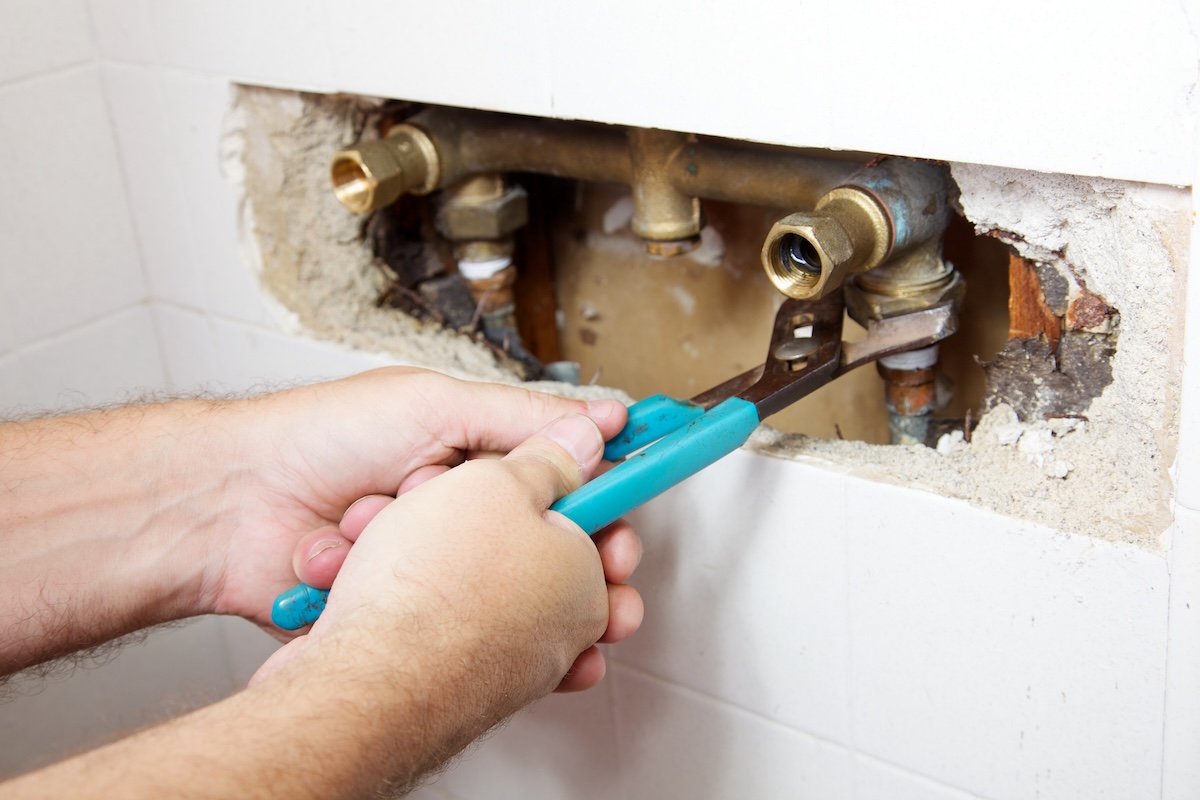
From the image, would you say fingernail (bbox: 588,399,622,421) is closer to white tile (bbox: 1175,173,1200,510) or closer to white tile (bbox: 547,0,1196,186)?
white tile (bbox: 547,0,1196,186)

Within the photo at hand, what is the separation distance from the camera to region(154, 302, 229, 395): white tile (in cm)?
104

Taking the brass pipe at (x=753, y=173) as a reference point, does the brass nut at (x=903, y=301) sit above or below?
below

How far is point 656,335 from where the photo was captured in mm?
1087

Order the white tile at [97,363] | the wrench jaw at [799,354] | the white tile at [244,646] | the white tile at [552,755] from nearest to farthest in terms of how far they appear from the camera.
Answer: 1. the wrench jaw at [799,354]
2. the white tile at [552,755]
3. the white tile at [97,363]
4. the white tile at [244,646]

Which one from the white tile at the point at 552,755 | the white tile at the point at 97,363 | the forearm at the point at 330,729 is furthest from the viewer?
the white tile at the point at 97,363

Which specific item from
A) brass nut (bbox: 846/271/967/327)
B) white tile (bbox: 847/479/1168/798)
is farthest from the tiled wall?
brass nut (bbox: 846/271/967/327)

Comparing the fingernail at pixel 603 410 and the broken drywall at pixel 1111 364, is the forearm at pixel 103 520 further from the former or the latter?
the broken drywall at pixel 1111 364

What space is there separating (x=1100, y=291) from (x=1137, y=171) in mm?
91

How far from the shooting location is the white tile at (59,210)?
37.4 inches

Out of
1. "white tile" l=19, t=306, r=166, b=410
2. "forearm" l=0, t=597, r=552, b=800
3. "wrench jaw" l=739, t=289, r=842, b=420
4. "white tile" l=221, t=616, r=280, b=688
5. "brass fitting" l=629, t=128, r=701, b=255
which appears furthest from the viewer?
"white tile" l=221, t=616, r=280, b=688

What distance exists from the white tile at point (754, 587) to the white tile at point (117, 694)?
1.78 ft

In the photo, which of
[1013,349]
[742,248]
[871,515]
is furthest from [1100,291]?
[742,248]

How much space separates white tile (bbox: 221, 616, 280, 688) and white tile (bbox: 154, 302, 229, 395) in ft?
0.79

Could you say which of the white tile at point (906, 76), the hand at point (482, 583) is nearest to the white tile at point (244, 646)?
the hand at point (482, 583)
